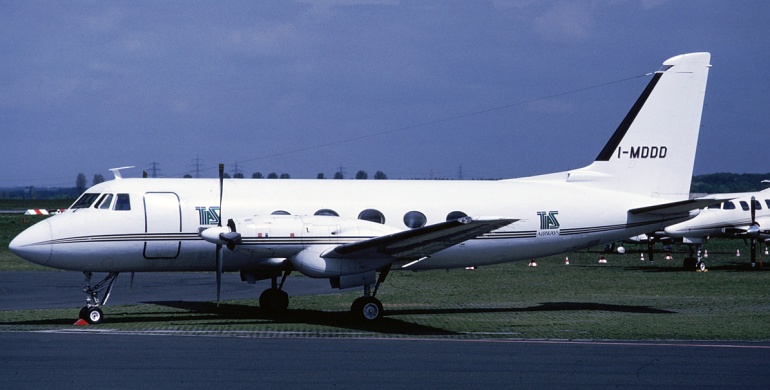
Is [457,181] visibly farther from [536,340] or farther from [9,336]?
[9,336]

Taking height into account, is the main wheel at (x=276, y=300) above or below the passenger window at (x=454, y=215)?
below

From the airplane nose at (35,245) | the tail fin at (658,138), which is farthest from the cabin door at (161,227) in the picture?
the tail fin at (658,138)

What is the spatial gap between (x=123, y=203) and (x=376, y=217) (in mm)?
5432

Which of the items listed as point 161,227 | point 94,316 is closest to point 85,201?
point 161,227

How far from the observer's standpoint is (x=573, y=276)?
31.7m

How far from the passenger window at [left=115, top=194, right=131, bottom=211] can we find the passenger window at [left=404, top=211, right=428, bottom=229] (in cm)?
602

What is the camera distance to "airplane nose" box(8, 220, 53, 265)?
18.2 m

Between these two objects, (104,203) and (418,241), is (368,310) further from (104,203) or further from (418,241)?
(104,203)

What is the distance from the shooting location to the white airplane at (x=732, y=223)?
3403cm

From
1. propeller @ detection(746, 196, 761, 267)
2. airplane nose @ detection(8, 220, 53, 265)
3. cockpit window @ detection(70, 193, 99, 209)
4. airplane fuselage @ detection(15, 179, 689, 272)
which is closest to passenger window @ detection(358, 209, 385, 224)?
airplane fuselage @ detection(15, 179, 689, 272)

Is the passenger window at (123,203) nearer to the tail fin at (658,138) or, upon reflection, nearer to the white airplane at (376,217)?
the white airplane at (376,217)

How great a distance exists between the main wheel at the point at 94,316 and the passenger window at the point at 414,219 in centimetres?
682

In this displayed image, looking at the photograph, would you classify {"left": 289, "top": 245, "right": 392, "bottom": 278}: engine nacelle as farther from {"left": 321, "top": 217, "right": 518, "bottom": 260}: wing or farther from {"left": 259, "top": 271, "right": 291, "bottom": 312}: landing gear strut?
{"left": 259, "top": 271, "right": 291, "bottom": 312}: landing gear strut

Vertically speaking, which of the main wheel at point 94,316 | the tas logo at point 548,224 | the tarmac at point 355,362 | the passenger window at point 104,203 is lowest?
the tarmac at point 355,362
